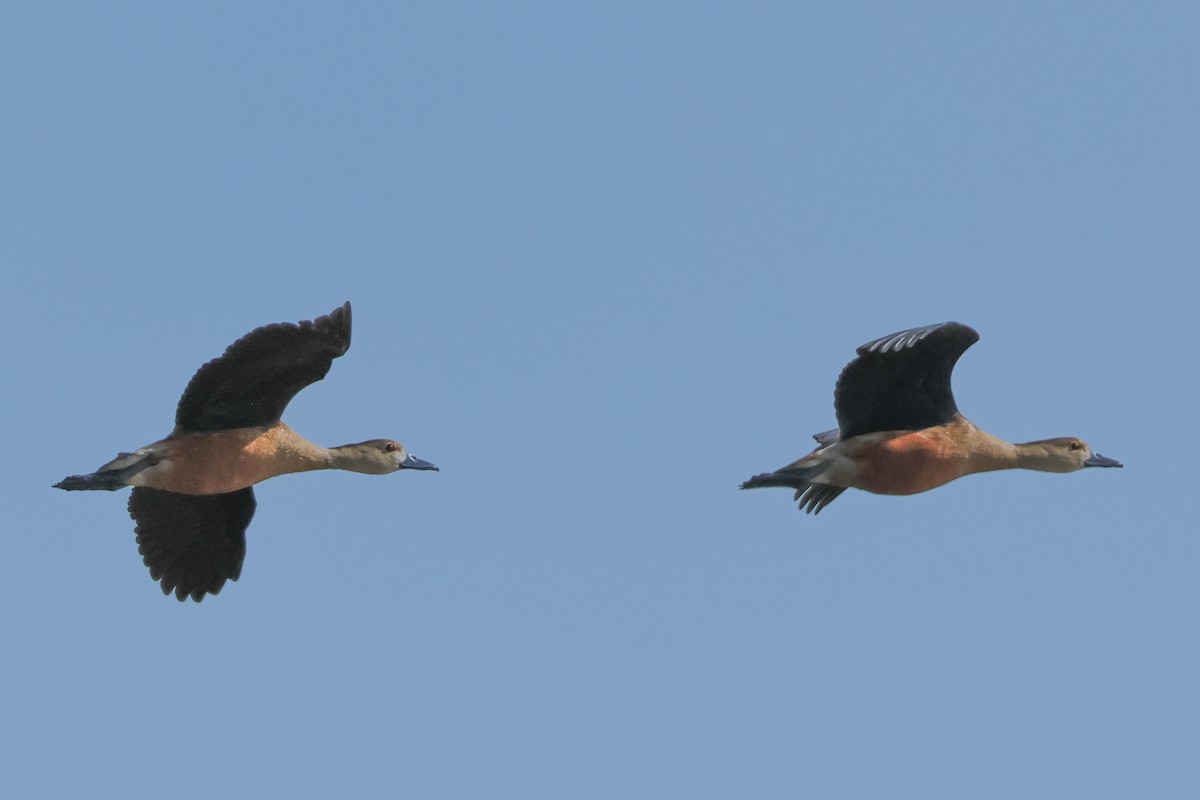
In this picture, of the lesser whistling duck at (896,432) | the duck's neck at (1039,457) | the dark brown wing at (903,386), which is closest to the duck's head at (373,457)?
the lesser whistling duck at (896,432)

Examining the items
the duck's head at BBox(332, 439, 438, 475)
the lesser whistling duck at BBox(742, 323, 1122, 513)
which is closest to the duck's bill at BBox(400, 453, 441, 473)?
the duck's head at BBox(332, 439, 438, 475)

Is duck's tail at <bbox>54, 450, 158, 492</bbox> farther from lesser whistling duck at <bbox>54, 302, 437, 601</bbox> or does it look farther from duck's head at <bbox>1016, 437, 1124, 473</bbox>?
duck's head at <bbox>1016, 437, 1124, 473</bbox>

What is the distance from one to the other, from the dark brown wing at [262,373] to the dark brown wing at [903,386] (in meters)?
3.37

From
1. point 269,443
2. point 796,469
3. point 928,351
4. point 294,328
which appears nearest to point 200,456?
point 269,443

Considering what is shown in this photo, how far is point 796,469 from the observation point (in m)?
12.3

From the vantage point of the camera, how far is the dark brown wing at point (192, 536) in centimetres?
1380

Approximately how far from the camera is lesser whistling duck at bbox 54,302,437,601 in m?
12.0

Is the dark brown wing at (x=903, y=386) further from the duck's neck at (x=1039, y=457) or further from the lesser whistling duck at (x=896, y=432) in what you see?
the duck's neck at (x=1039, y=457)

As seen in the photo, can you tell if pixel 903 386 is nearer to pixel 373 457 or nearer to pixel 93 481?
pixel 373 457

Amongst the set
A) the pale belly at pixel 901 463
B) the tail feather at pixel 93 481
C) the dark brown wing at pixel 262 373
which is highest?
the dark brown wing at pixel 262 373

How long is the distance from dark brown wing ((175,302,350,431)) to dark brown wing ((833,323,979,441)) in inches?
133

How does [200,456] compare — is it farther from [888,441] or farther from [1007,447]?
[1007,447]

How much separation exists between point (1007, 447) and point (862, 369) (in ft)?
4.94

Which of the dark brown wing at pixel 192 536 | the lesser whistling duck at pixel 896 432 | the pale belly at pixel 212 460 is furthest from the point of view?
the dark brown wing at pixel 192 536
